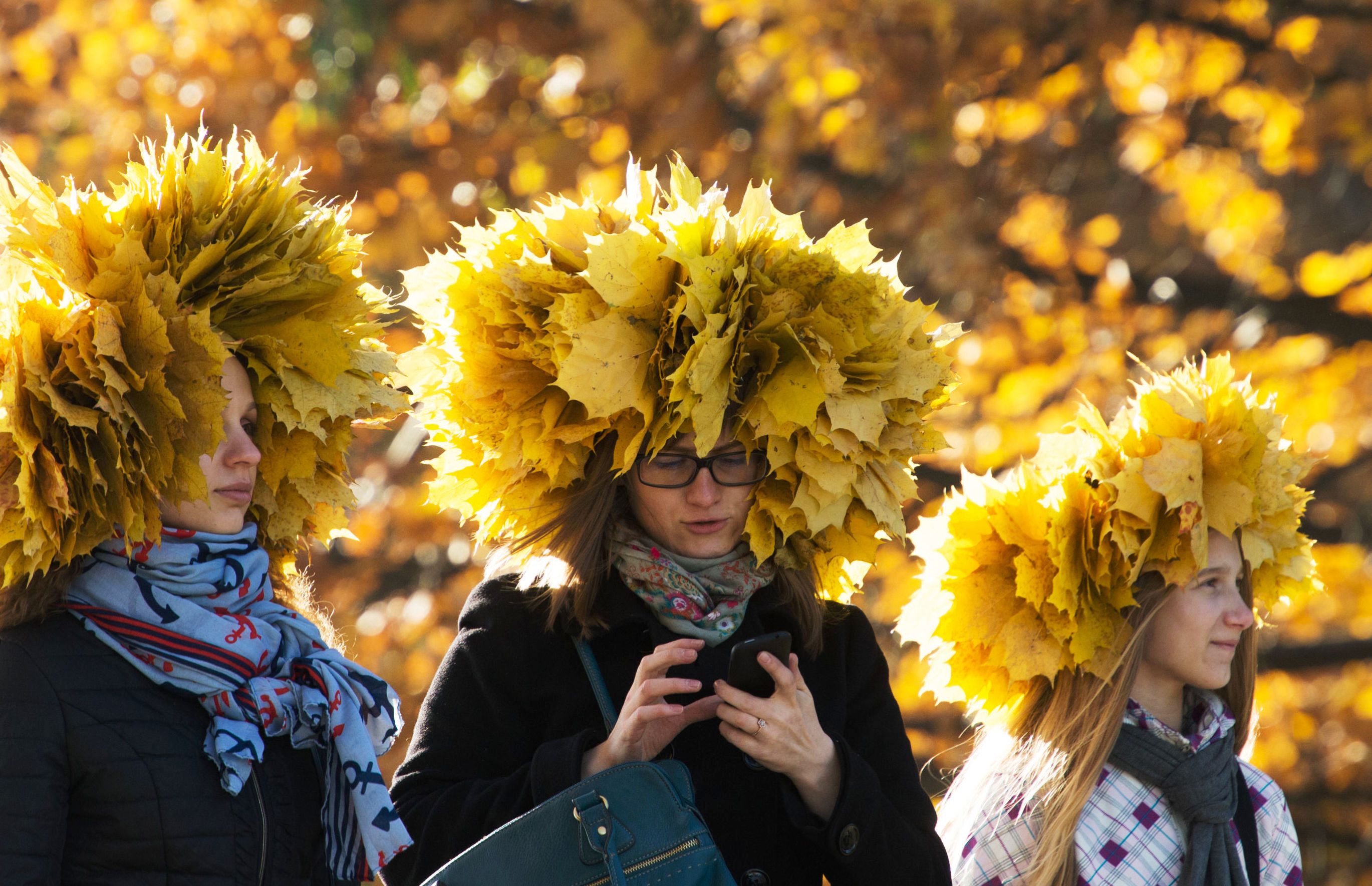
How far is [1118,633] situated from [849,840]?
3.50 ft

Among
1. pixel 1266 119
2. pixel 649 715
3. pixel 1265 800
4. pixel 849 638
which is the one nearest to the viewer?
pixel 649 715

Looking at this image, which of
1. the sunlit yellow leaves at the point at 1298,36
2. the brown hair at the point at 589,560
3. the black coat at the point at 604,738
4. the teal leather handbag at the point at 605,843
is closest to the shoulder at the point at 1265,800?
the black coat at the point at 604,738

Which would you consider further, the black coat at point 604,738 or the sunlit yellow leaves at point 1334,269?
the sunlit yellow leaves at point 1334,269

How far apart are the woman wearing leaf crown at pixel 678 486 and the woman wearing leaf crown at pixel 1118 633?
0.56 meters

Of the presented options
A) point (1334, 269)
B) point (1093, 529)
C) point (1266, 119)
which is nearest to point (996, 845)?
point (1093, 529)

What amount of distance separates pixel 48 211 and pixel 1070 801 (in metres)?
2.39

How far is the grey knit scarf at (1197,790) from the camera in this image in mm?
3271

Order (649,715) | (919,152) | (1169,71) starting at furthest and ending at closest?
(1169,71) < (919,152) < (649,715)

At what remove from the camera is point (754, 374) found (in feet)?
9.01

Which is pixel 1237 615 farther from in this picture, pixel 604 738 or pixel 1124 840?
pixel 604 738

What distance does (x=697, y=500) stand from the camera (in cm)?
276

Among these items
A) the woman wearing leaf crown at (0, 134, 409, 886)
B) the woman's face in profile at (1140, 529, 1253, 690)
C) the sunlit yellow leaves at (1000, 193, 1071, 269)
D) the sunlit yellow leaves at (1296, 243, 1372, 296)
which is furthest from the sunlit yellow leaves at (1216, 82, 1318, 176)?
the woman wearing leaf crown at (0, 134, 409, 886)

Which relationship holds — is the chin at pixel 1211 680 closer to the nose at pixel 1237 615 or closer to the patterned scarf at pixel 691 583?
the nose at pixel 1237 615

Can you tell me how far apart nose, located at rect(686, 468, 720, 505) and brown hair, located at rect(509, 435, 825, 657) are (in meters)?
0.15
